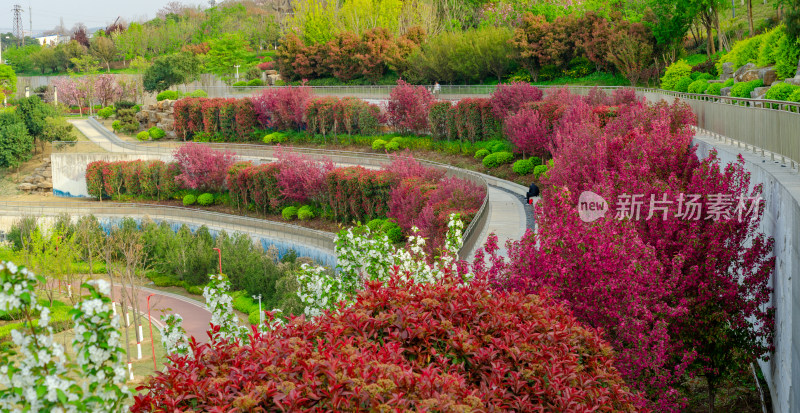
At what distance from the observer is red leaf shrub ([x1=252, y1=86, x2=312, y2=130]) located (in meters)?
49.7

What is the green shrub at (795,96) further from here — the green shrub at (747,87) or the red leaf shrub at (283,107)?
the red leaf shrub at (283,107)

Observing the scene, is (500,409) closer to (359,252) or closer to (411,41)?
(359,252)

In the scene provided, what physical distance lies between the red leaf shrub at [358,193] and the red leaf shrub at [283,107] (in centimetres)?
1541

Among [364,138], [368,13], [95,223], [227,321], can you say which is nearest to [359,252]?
[227,321]

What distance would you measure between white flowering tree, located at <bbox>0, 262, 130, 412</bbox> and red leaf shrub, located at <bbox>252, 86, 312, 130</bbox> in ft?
146

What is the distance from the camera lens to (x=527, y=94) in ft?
121

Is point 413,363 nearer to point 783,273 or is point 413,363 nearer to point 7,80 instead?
point 783,273

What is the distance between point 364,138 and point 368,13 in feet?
93.5

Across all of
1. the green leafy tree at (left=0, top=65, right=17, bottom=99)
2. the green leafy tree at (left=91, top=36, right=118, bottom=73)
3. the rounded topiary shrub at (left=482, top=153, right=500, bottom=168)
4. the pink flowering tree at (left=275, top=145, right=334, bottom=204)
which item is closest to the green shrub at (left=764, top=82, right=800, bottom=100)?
the rounded topiary shrub at (left=482, top=153, right=500, bottom=168)

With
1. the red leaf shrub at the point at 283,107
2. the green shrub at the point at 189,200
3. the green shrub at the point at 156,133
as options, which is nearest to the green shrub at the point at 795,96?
the green shrub at the point at 189,200

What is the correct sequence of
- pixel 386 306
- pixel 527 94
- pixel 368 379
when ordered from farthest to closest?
pixel 527 94 → pixel 386 306 → pixel 368 379

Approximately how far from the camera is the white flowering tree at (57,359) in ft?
13.9

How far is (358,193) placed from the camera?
33.2 m

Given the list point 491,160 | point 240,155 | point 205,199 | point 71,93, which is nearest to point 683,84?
point 491,160
